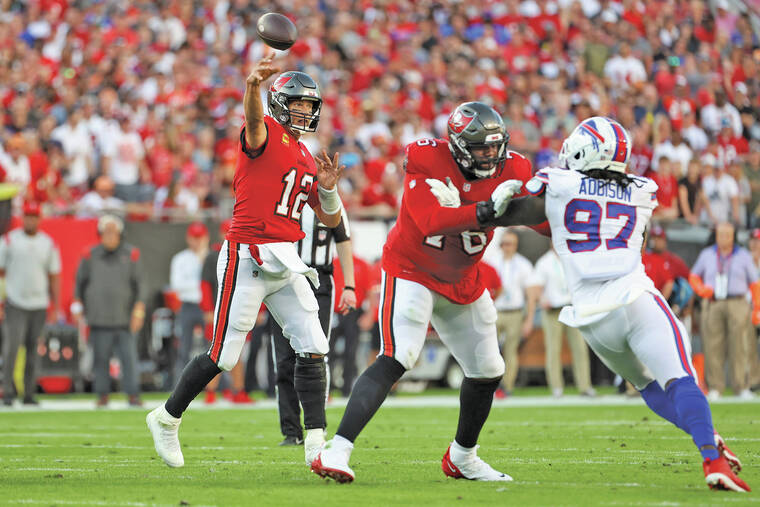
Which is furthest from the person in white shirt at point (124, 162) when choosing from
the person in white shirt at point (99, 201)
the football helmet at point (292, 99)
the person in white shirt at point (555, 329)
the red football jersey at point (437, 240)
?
the red football jersey at point (437, 240)

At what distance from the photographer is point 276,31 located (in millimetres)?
6652

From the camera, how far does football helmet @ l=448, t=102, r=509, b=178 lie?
6016 mm

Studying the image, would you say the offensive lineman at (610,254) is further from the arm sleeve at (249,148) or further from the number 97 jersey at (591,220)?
the arm sleeve at (249,148)

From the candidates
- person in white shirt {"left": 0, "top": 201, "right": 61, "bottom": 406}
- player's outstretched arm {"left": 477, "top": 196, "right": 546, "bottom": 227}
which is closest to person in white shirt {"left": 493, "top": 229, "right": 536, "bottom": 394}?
person in white shirt {"left": 0, "top": 201, "right": 61, "bottom": 406}

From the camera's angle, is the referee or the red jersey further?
the red jersey

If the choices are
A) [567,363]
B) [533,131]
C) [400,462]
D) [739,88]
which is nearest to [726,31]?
[739,88]

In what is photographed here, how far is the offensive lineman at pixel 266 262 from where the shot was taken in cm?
677

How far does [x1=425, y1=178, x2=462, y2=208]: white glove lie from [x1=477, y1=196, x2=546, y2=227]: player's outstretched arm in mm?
220

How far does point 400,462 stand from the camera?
284 inches

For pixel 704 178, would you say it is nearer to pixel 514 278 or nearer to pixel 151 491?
pixel 514 278

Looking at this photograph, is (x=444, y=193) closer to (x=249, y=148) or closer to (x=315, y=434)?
(x=249, y=148)

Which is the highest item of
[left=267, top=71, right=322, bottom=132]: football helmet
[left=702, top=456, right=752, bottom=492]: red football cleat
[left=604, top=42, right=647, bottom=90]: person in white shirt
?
[left=604, top=42, right=647, bottom=90]: person in white shirt

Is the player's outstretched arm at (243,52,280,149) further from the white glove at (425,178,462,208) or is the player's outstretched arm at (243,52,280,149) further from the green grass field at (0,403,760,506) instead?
the green grass field at (0,403,760,506)

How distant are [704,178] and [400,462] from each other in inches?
452
